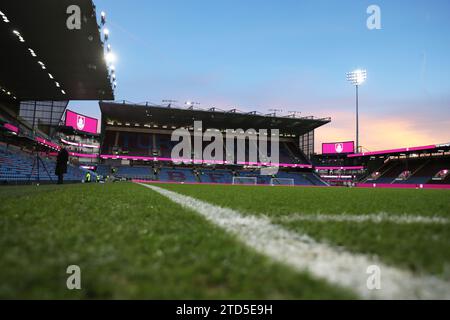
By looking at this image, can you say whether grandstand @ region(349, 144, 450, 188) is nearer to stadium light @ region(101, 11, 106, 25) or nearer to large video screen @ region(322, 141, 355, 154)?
large video screen @ region(322, 141, 355, 154)

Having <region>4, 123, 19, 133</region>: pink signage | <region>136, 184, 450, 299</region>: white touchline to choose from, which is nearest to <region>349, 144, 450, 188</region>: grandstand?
<region>136, 184, 450, 299</region>: white touchline

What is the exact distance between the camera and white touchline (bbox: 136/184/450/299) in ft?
2.99

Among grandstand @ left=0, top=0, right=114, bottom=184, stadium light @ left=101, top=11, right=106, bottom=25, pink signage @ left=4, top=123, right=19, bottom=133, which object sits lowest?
pink signage @ left=4, top=123, right=19, bottom=133

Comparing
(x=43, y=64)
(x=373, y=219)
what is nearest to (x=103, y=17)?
(x=43, y=64)

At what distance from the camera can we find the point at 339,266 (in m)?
1.14

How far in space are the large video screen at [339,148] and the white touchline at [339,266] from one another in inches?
2114

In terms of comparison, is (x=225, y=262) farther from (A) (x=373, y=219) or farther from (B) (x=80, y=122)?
(B) (x=80, y=122)

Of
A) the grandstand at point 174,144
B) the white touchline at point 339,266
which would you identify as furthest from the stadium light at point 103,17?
the grandstand at point 174,144

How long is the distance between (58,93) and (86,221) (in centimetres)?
2496

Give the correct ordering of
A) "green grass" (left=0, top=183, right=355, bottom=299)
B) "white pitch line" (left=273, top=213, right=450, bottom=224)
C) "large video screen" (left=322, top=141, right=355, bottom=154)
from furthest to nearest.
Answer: "large video screen" (left=322, top=141, right=355, bottom=154)
"white pitch line" (left=273, top=213, right=450, bottom=224)
"green grass" (left=0, top=183, right=355, bottom=299)

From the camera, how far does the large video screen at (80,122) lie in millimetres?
45125

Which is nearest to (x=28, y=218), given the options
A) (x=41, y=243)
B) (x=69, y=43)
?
(x=41, y=243)

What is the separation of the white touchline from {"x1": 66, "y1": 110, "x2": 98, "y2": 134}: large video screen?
5136 centimetres

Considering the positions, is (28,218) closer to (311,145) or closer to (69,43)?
(69,43)
